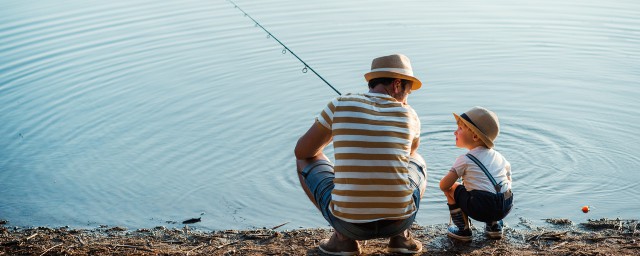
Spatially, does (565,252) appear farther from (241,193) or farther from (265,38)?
Result: (265,38)

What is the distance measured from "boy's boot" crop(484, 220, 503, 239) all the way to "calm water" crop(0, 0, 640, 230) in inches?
19.0

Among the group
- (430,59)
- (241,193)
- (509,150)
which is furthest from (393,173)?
(430,59)

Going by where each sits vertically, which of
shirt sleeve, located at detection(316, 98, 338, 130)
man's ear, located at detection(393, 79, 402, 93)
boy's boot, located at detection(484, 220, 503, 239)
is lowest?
boy's boot, located at detection(484, 220, 503, 239)

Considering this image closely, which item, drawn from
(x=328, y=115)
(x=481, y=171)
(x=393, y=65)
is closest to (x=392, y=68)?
(x=393, y=65)

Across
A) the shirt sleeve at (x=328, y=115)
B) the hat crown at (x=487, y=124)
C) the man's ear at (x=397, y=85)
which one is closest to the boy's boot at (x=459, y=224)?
the hat crown at (x=487, y=124)

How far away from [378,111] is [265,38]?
6752 mm

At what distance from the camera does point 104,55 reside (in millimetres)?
9906

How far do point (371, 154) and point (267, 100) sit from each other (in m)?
4.13

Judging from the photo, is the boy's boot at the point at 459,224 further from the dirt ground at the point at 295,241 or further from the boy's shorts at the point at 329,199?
the boy's shorts at the point at 329,199

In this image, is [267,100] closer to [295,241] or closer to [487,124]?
[295,241]

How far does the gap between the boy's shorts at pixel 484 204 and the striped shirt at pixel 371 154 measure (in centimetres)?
53

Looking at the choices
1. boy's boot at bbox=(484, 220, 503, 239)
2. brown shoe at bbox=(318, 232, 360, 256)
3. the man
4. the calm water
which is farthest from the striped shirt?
the calm water

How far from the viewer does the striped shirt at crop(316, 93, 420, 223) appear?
142 inches

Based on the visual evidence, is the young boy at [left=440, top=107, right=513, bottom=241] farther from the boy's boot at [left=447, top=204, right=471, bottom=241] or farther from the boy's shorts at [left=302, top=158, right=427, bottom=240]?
the boy's shorts at [left=302, top=158, right=427, bottom=240]
